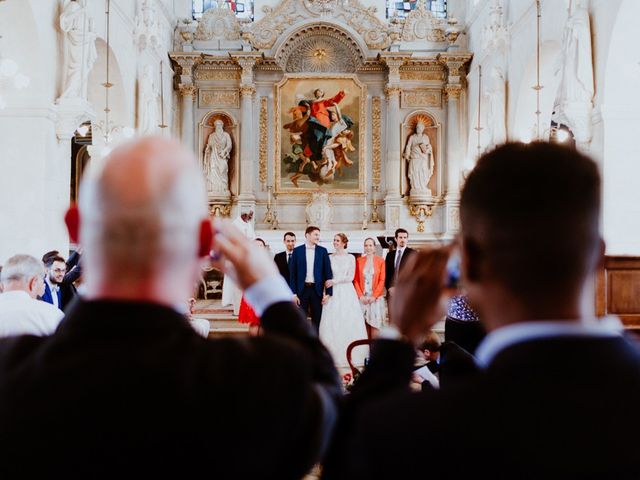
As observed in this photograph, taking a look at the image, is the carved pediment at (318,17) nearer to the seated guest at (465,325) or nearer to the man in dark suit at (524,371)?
the seated guest at (465,325)

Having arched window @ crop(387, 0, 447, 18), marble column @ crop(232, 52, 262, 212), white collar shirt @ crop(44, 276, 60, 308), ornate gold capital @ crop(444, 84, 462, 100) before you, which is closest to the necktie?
white collar shirt @ crop(44, 276, 60, 308)

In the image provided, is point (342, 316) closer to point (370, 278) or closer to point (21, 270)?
point (370, 278)

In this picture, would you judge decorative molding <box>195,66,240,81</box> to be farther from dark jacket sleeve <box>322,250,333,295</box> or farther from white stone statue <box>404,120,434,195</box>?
dark jacket sleeve <box>322,250,333,295</box>

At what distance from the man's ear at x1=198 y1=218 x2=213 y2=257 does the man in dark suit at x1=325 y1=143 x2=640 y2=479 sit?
0.38 meters

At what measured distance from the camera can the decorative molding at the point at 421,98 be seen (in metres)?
15.7

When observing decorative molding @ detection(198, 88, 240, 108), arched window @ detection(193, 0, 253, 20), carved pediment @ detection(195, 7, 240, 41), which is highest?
arched window @ detection(193, 0, 253, 20)

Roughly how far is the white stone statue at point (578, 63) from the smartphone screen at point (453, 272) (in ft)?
25.1

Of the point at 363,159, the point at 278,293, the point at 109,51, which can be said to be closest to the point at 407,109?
the point at 363,159

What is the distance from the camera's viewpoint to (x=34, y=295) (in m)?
3.72

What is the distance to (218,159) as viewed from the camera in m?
15.4

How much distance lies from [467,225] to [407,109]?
1515 cm

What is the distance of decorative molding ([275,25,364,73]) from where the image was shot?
603 inches

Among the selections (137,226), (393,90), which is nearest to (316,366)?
(137,226)

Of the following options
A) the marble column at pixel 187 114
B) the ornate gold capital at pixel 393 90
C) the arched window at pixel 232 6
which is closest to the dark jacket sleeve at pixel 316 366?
the marble column at pixel 187 114
